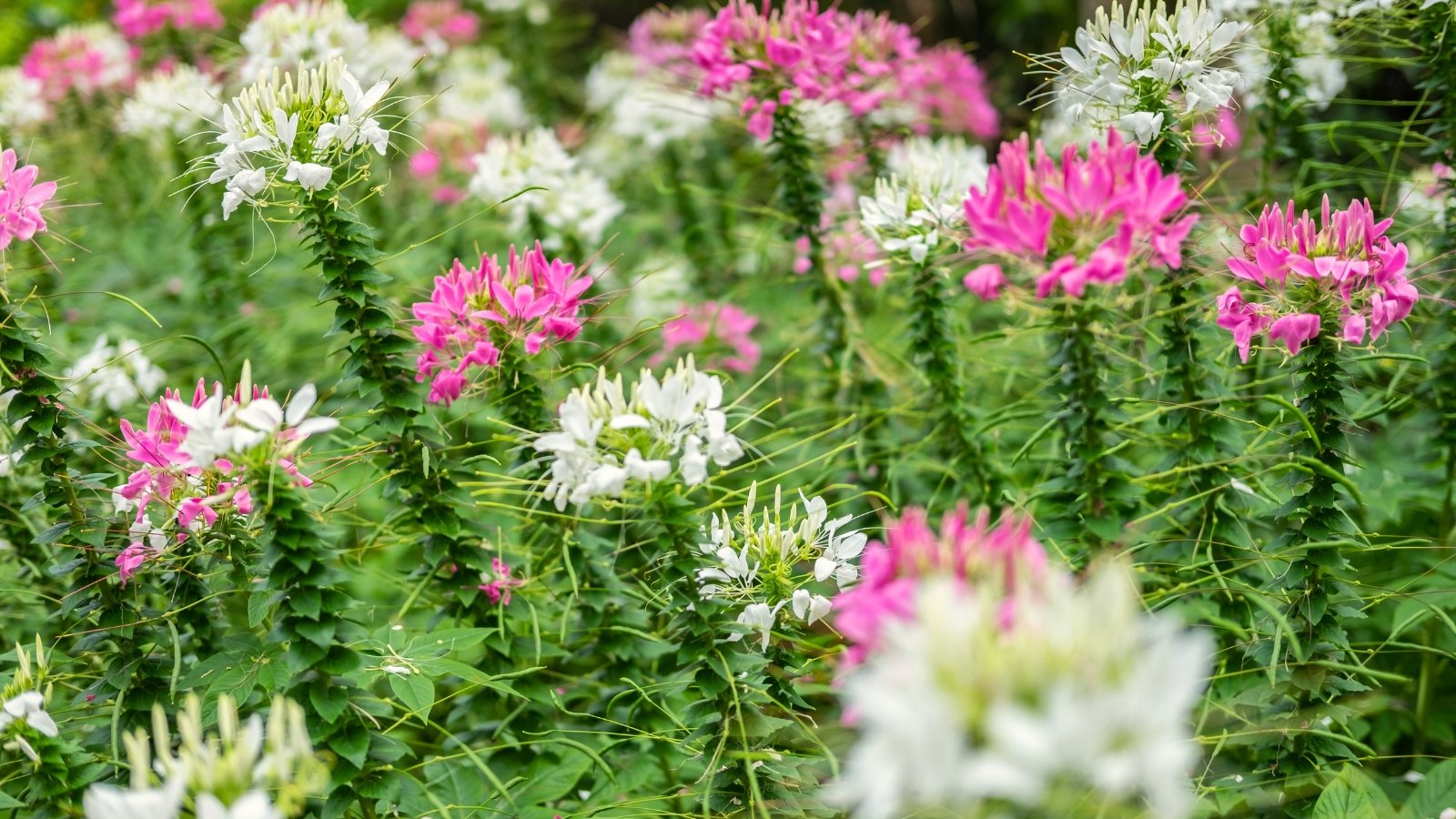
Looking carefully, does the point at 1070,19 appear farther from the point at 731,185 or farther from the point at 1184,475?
the point at 1184,475

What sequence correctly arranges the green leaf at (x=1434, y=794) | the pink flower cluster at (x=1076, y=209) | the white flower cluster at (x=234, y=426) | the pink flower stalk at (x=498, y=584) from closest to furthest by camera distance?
the pink flower cluster at (x=1076, y=209) → the white flower cluster at (x=234, y=426) → the green leaf at (x=1434, y=794) → the pink flower stalk at (x=498, y=584)

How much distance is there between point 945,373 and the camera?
2277mm

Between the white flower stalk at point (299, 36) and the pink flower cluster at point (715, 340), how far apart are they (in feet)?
4.15

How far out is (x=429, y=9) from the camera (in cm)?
461

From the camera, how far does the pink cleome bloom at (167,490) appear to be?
5.41 feet

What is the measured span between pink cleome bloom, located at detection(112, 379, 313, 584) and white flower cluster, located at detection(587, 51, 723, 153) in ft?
6.51

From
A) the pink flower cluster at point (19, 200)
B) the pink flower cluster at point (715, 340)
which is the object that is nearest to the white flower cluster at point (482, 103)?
the pink flower cluster at point (715, 340)

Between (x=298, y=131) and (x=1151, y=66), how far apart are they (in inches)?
55.4

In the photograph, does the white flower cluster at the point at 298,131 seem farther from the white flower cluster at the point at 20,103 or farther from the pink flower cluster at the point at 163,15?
the white flower cluster at the point at 20,103

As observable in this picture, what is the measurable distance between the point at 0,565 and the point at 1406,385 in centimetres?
313

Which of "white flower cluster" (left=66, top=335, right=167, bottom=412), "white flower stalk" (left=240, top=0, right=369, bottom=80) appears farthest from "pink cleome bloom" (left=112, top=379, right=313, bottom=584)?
"white flower stalk" (left=240, top=0, right=369, bottom=80)

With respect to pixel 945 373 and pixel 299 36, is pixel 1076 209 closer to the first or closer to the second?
pixel 945 373

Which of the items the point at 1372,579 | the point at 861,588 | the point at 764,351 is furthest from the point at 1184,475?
the point at 764,351

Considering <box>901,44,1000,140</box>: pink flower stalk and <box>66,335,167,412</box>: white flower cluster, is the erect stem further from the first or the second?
<box>66,335,167,412</box>: white flower cluster
